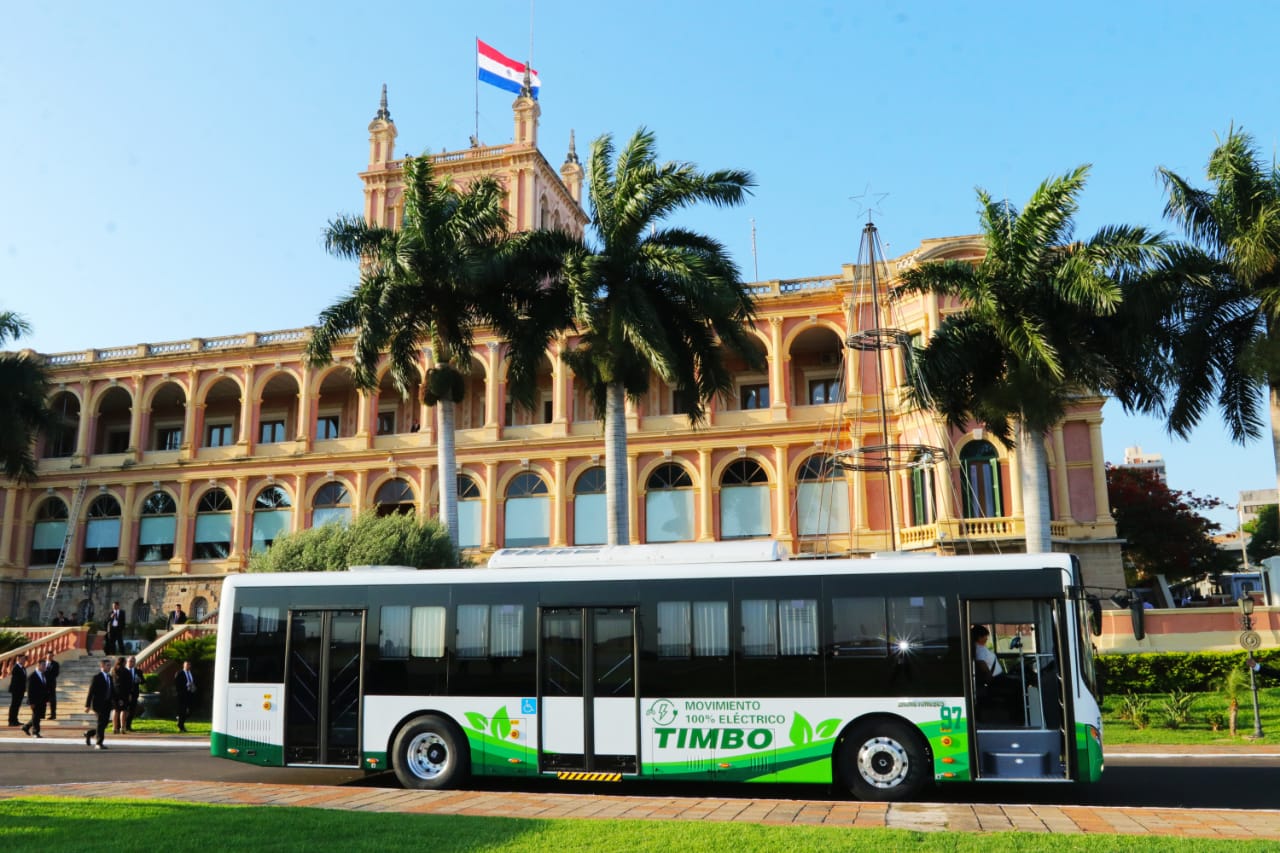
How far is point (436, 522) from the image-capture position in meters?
28.6

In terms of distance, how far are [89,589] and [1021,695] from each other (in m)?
41.9

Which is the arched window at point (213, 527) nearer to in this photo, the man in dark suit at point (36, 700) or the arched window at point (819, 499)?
the man in dark suit at point (36, 700)

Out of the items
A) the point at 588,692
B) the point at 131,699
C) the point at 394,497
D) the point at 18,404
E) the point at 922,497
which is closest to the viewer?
the point at 588,692

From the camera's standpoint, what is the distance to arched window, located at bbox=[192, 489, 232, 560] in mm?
44000

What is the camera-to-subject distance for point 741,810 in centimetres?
1070

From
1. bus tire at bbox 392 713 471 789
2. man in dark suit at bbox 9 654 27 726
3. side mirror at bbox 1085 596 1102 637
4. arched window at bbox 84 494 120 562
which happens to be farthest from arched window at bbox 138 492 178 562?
side mirror at bbox 1085 596 1102 637

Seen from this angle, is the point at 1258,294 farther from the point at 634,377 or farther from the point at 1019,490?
the point at 634,377

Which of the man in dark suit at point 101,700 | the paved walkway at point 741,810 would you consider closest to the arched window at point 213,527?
the man in dark suit at point 101,700

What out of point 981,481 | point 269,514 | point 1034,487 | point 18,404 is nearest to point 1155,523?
point 981,481

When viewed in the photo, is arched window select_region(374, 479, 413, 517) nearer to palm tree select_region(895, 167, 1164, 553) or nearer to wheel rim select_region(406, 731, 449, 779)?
palm tree select_region(895, 167, 1164, 553)

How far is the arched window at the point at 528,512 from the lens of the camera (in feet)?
134

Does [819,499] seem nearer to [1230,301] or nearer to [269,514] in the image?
[1230,301]

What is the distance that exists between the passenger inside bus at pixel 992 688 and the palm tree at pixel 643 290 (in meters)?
11.9

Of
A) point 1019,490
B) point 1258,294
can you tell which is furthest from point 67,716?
point 1258,294
